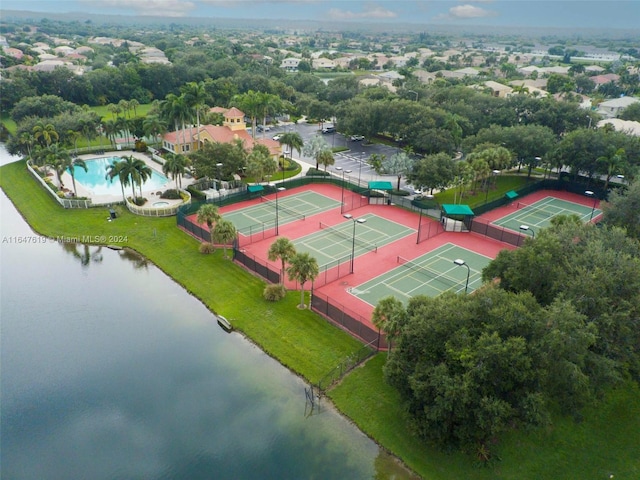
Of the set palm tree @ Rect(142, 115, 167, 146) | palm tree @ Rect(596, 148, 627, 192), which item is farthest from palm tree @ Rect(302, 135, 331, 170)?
palm tree @ Rect(596, 148, 627, 192)

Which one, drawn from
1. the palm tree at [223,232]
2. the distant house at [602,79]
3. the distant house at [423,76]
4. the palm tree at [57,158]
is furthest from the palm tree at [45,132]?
the distant house at [602,79]

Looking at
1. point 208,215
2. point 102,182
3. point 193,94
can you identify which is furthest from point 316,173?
point 102,182

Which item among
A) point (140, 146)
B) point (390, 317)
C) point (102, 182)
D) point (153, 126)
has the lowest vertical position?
point (102, 182)

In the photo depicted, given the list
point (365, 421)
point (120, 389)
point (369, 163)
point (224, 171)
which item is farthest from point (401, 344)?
point (369, 163)

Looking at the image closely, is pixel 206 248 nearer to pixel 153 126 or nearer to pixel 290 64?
pixel 153 126

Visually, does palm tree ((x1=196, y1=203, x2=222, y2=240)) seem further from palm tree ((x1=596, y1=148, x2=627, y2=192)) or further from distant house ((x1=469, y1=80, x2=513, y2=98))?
distant house ((x1=469, y1=80, x2=513, y2=98))

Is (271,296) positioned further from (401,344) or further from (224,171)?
(224,171)

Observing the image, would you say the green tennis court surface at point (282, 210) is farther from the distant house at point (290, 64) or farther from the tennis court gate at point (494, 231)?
the distant house at point (290, 64)
